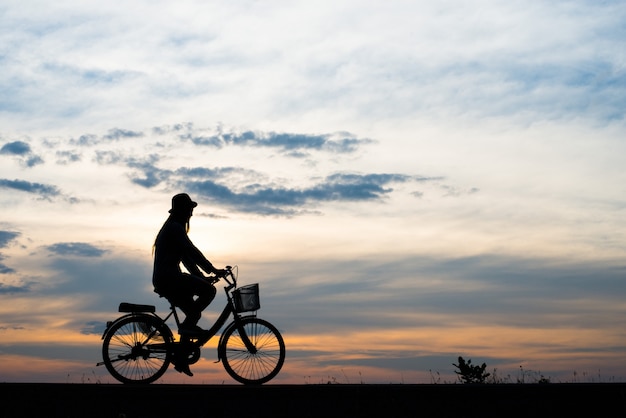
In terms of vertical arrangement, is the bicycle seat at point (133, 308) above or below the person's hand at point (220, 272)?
below

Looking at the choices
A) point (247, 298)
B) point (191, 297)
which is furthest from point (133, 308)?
point (247, 298)

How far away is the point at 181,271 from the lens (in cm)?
1151

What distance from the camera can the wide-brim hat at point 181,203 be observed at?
37.9 ft

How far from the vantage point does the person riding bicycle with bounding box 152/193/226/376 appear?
1139cm

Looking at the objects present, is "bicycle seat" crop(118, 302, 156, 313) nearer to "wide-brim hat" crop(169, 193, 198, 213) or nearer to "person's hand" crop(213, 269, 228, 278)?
"person's hand" crop(213, 269, 228, 278)

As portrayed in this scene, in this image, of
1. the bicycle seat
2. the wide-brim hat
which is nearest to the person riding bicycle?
the wide-brim hat

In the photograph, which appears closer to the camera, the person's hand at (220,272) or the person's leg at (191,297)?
the person's leg at (191,297)

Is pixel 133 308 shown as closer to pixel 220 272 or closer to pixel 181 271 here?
pixel 181 271

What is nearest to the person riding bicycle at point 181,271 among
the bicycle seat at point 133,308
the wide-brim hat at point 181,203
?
the wide-brim hat at point 181,203

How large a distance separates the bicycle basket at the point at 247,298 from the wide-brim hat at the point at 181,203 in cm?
149

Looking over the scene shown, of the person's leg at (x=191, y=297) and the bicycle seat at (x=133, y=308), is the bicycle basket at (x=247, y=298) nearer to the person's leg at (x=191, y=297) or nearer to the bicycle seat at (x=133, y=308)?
the person's leg at (x=191, y=297)
